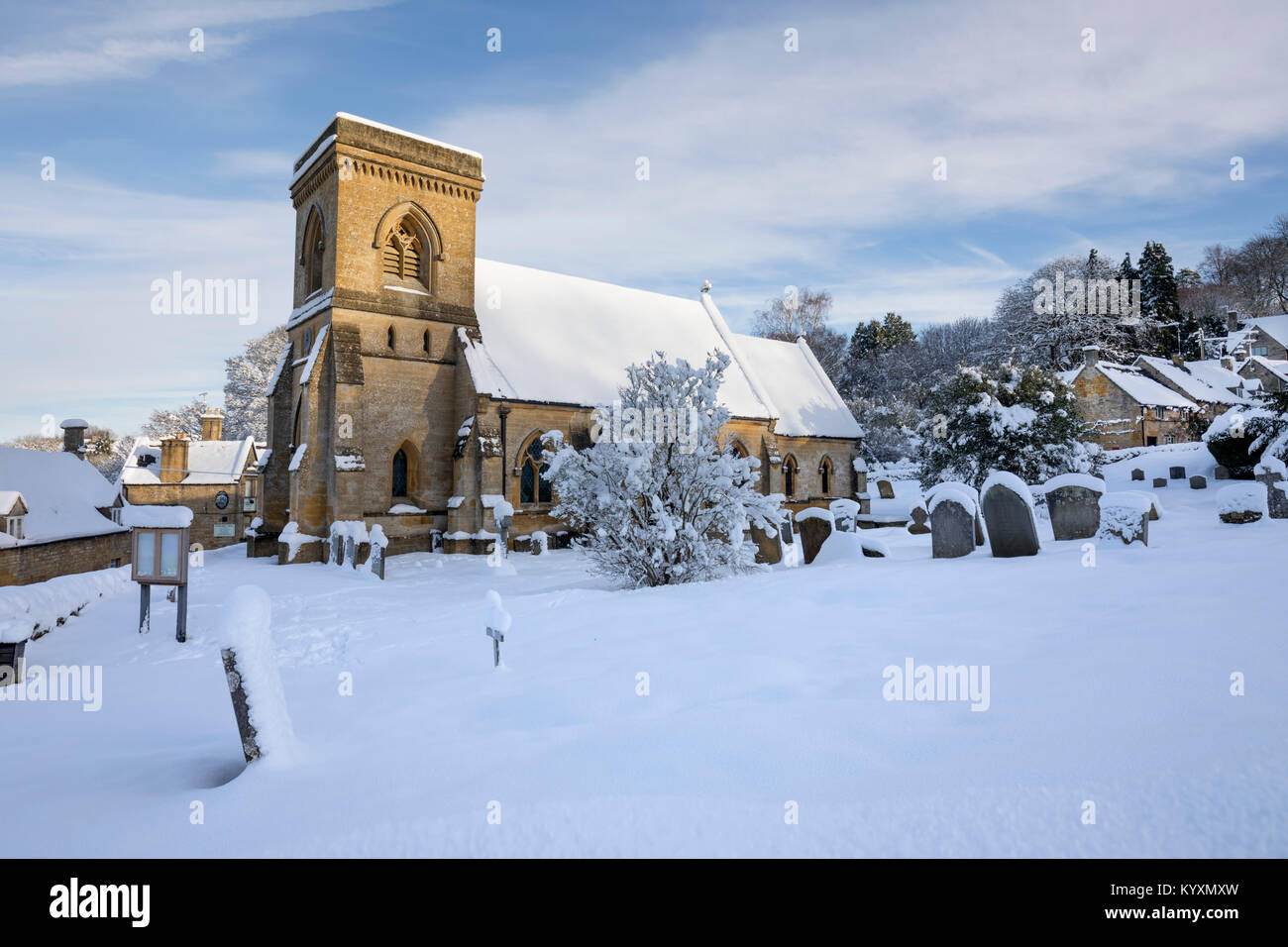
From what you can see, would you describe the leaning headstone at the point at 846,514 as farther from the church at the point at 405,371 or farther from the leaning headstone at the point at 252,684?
the leaning headstone at the point at 252,684

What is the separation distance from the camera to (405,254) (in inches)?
859

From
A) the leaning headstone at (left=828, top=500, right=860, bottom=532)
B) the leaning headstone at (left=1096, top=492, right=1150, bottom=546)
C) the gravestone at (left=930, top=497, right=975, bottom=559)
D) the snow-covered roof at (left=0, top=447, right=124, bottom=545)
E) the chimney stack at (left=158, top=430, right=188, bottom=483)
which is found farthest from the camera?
the chimney stack at (left=158, top=430, right=188, bottom=483)

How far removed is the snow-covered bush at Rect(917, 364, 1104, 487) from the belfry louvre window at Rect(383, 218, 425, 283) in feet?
61.5

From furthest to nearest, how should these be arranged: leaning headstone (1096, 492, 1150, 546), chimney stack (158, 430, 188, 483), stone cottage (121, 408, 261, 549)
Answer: chimney stack (158, 430, 188, 483) < stone cottage (121, 408, 261, 549) < leaning headstone (1096, 492, 1150, 546)

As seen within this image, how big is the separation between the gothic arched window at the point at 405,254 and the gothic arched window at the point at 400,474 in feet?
18.6

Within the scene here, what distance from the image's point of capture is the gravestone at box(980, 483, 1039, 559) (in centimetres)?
969

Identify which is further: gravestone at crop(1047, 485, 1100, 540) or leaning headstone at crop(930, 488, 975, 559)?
gravestone at crop(1047, 485, 1100, 540)

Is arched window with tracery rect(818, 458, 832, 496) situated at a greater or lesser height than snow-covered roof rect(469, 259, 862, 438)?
lesser

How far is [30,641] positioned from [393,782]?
8.66 meters

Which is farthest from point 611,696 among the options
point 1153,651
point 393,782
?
point 1153,651

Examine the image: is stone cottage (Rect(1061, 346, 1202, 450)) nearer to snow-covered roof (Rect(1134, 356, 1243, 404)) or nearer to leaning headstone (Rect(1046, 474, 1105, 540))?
snow-covered roof (Rect(1134, 356, 1243, 404))

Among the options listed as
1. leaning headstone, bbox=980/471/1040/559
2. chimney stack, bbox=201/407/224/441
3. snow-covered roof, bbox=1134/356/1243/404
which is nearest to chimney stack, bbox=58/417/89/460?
chimney stack, bbox=201/407/224/441

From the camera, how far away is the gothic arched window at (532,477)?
2233 centimetres
